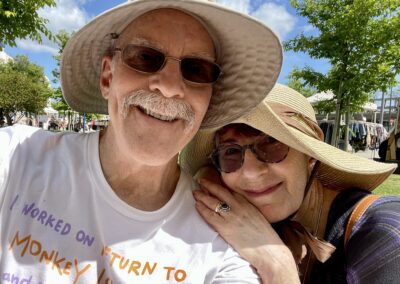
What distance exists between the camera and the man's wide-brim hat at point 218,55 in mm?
1634

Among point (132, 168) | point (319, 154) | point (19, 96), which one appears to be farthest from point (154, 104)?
point (19, 96)

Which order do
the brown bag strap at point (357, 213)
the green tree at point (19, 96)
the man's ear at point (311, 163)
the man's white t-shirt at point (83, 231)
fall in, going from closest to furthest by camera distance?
1. the man's white t-shirt at point (83, 231)
2. the brown bag strap at point (357, 213)
3. the man's ear at point (311, 163)
4. the green tree at point (19, 96)

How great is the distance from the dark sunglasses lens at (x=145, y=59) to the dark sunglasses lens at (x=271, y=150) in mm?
728

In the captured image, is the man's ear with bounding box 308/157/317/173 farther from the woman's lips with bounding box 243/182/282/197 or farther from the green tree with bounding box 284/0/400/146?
the green tree with bounding box 284/0/400/146

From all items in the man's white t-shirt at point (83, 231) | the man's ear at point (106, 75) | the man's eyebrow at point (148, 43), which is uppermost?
the man's eyebrow at point (148, 43)

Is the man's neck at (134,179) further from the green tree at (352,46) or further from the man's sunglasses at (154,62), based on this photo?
the green tree at (352,46)

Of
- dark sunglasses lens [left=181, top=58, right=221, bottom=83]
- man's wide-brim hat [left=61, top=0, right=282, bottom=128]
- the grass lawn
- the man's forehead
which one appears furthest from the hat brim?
the grass lawn

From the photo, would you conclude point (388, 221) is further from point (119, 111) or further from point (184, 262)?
point (119, 111)

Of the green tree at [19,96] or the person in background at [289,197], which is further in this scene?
the green tree at [19,96]

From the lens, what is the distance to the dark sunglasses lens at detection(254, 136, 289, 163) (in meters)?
2.04

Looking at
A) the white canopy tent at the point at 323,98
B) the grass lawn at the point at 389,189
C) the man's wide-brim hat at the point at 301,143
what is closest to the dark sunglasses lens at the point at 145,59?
the man's wide-brim hat at the point at 301,143

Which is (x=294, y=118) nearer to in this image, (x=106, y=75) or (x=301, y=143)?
(x=301, y=143)

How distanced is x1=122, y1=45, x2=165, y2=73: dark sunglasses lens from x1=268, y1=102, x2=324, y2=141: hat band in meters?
0.76

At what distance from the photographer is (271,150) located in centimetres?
204
